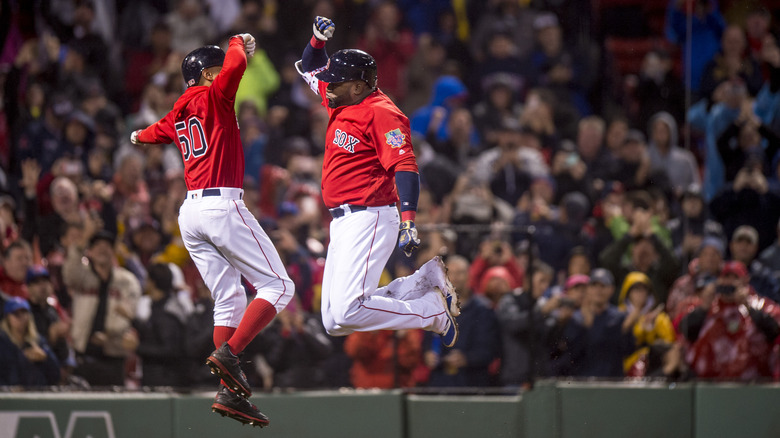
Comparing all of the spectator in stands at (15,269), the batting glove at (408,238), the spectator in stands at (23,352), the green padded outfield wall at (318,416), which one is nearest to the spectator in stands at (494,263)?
the green padded outfield wall at (318,416)

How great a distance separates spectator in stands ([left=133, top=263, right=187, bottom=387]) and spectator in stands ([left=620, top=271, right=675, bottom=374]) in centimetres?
308

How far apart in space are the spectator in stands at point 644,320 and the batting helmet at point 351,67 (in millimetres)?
2864

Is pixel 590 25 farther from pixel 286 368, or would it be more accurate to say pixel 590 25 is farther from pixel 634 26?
pixel 286 368

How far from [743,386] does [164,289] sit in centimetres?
398

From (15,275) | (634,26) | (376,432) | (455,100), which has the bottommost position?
(376,432)

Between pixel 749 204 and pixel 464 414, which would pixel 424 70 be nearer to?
pixel 749 204

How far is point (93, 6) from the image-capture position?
1041 centimetres

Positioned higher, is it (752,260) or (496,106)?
(496,106)

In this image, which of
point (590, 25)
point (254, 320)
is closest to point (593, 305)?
point (254, 320)

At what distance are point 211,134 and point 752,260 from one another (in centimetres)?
420

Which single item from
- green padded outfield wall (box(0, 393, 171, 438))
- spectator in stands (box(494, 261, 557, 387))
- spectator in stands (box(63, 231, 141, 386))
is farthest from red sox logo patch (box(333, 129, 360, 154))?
spectator in stands (box(63, 231, 141, 386))

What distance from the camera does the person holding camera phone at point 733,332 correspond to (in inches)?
273

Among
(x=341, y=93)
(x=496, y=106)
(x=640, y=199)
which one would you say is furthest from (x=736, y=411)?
(x=496, y=106)

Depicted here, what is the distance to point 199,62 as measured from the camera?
5.32 m
